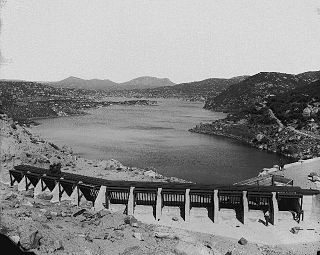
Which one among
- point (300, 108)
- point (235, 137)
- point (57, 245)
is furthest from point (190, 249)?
point (300, 108)

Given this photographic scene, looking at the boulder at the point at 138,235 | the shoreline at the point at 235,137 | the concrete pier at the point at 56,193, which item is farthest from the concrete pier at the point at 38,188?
the shoreline at the point at 235,137

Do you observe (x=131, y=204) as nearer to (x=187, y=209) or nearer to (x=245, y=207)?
(x=187, y=209)

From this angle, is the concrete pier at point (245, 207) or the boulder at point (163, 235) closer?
the boulder at point (163, 235)

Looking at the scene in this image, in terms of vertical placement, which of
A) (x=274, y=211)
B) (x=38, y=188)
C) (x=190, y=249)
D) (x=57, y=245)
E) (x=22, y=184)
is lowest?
(x=190, y=249)

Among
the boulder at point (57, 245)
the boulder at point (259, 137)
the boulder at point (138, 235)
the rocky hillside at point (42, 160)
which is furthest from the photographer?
the boulder at point (259, 137)

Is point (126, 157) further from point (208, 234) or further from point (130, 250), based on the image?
point (130, 250)

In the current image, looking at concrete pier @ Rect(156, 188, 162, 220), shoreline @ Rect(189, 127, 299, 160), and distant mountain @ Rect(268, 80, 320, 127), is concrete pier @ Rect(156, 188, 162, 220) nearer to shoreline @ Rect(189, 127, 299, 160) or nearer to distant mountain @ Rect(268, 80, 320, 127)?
shoreline @ Rect(189, 127, 299, 160)

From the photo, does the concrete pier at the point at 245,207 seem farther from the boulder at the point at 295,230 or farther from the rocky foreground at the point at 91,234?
the boulder at the point at 295,230

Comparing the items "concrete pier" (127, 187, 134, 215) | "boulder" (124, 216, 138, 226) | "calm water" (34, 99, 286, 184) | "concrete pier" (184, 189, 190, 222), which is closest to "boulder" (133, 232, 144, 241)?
"boulder" (124, 216, 138, 226)
